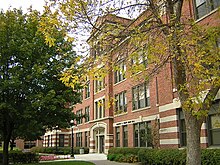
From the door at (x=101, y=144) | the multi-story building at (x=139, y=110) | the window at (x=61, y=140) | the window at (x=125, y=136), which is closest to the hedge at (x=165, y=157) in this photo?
the multi-story building at (x=139, y=110)

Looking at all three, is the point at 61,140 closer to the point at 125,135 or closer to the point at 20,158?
the point at 125,135

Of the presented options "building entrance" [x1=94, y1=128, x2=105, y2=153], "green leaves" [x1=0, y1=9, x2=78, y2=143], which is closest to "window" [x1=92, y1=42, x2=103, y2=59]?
"green leaves" [x1=0, y1=9, x2=78, y2=143]

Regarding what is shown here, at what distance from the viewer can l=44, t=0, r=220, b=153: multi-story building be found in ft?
35.7

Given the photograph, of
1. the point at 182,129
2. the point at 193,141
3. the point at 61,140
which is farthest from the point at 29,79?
the point at 61,140

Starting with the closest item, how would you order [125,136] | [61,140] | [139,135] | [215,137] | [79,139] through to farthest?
[215,137] → [139,135] → [125,136] → [79,139] → [61,140]

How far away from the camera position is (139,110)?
26.9 metres

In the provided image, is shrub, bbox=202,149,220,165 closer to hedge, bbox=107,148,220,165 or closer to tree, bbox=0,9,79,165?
hedge, bbox=107,148,220,165

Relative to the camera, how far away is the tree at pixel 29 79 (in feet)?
56.1

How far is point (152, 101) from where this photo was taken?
82.1ft

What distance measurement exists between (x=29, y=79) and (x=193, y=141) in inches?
474

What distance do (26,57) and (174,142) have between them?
37.7ft

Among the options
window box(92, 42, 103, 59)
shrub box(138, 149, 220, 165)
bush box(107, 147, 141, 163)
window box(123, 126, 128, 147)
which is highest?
window box(92, 42, 103, 59)

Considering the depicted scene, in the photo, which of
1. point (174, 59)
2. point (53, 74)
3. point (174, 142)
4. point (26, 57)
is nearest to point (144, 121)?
point (174, 142)

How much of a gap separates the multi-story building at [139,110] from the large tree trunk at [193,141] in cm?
64
